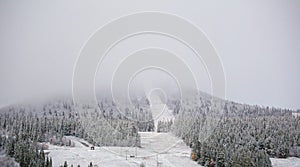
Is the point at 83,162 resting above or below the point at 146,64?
below

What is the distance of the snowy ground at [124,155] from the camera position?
9775 cm

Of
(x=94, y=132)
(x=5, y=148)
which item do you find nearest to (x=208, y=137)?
(x=94, y=132)

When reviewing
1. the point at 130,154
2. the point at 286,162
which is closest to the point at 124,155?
the point at 130,154

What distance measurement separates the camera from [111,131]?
466 ft

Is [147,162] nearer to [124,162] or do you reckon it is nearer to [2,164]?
[124,162]

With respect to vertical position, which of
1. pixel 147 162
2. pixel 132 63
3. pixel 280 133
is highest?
pixel 132 63

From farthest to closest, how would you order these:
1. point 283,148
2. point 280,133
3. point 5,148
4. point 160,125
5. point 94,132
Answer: point 160,125
point 94,132
point 280,133
point 283,148
point 5,148

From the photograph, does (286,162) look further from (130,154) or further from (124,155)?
(124,155)

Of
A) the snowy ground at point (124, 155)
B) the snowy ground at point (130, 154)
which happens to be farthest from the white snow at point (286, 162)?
the snowy ground at point (124, 155)

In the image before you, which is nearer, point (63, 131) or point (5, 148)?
point (5, 148)

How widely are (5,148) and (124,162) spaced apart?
32841 millimetres

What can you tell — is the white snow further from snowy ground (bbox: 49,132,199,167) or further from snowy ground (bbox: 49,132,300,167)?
snowy ground (bbox: 49,132,199,167)

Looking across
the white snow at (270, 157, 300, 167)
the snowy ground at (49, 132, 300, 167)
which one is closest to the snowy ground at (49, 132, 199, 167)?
the snowy ground at (49, 132, 300, 167)

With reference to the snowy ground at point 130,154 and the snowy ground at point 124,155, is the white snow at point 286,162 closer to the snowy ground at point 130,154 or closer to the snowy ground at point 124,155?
the snowy ground at point 130,154
